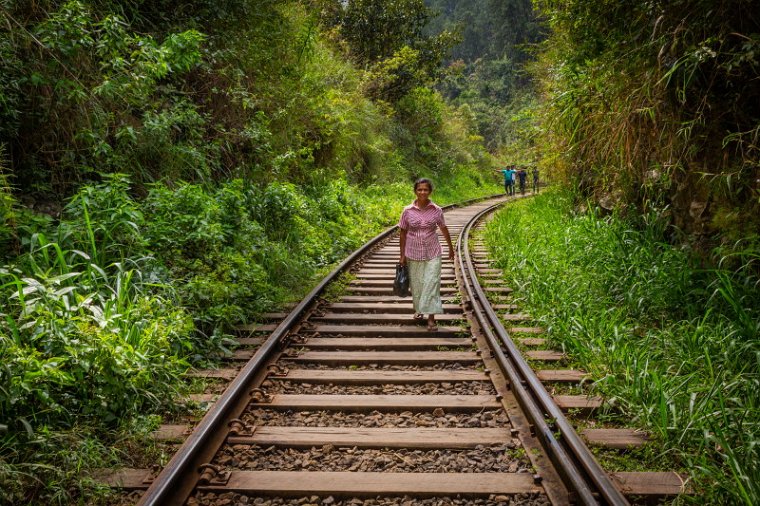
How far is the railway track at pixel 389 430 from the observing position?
8.59ft

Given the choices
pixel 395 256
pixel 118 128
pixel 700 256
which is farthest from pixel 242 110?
pixel 700 256

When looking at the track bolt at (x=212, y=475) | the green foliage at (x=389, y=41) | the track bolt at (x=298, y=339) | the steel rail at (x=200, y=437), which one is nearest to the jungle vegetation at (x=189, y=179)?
the steel rail at (x=200, y=437)

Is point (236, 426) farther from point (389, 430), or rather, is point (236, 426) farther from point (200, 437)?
point (389, 430)

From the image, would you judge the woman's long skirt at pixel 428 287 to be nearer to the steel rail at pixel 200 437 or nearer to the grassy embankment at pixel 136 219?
the steel rail at pixel 200 437

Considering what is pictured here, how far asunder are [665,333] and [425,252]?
2406mm

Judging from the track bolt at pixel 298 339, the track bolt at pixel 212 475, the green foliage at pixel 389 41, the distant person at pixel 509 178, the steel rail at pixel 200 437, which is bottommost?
the track bolt at pixel 212 475

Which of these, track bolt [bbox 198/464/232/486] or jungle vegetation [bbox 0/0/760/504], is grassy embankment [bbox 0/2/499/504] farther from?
track bolt [bbox 198/464/232/486]

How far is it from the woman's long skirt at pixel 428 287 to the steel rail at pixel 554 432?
65 cm

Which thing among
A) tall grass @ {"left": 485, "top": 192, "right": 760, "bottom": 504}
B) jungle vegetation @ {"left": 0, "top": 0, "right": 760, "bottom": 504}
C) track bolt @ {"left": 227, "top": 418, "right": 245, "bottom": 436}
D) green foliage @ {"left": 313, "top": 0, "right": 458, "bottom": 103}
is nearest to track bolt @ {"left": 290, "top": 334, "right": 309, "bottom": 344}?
jungle vegetation @ {"left": 0, "top": 0, "right": 760, "bottom": 504}

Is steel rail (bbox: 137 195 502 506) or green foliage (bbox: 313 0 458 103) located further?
green foliage (bbox: 313 0 458 103)

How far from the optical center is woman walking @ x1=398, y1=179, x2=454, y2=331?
554 centimetres

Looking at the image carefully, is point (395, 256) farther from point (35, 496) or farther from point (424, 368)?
point (35, 496)

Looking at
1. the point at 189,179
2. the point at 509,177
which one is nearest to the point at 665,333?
the point at 189,179

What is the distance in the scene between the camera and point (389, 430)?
10.8 feet
